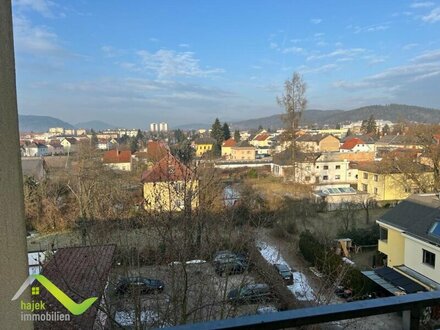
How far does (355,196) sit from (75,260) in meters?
19.5

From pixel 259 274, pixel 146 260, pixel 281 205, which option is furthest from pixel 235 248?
pixel 281 205

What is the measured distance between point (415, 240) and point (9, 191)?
1191 centimetres

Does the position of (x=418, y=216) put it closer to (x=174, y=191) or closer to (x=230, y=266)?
(x=230, y=266)

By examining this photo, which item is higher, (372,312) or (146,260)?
(372,312)

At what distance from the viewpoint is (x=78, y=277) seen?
5113 millimetres

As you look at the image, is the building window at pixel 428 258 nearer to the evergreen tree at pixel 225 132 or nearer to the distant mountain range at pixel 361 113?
the evergreen tree at pixel 225 132

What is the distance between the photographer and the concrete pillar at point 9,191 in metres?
0.83

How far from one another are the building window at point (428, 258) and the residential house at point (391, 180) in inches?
425

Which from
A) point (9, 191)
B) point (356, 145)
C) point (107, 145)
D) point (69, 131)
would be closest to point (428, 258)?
point (9, 191)

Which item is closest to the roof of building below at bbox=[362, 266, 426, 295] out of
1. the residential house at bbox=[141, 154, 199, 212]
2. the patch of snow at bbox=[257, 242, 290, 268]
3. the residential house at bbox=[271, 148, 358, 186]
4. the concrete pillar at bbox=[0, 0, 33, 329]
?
the patch of snow at bbox=[257, 242, 290, 268]

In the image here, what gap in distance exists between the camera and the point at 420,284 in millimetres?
9883

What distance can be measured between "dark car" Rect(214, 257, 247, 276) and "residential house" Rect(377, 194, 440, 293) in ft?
21.9

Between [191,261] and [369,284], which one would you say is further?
[369,284]

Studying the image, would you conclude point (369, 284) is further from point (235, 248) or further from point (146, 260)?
point (146, 260)
